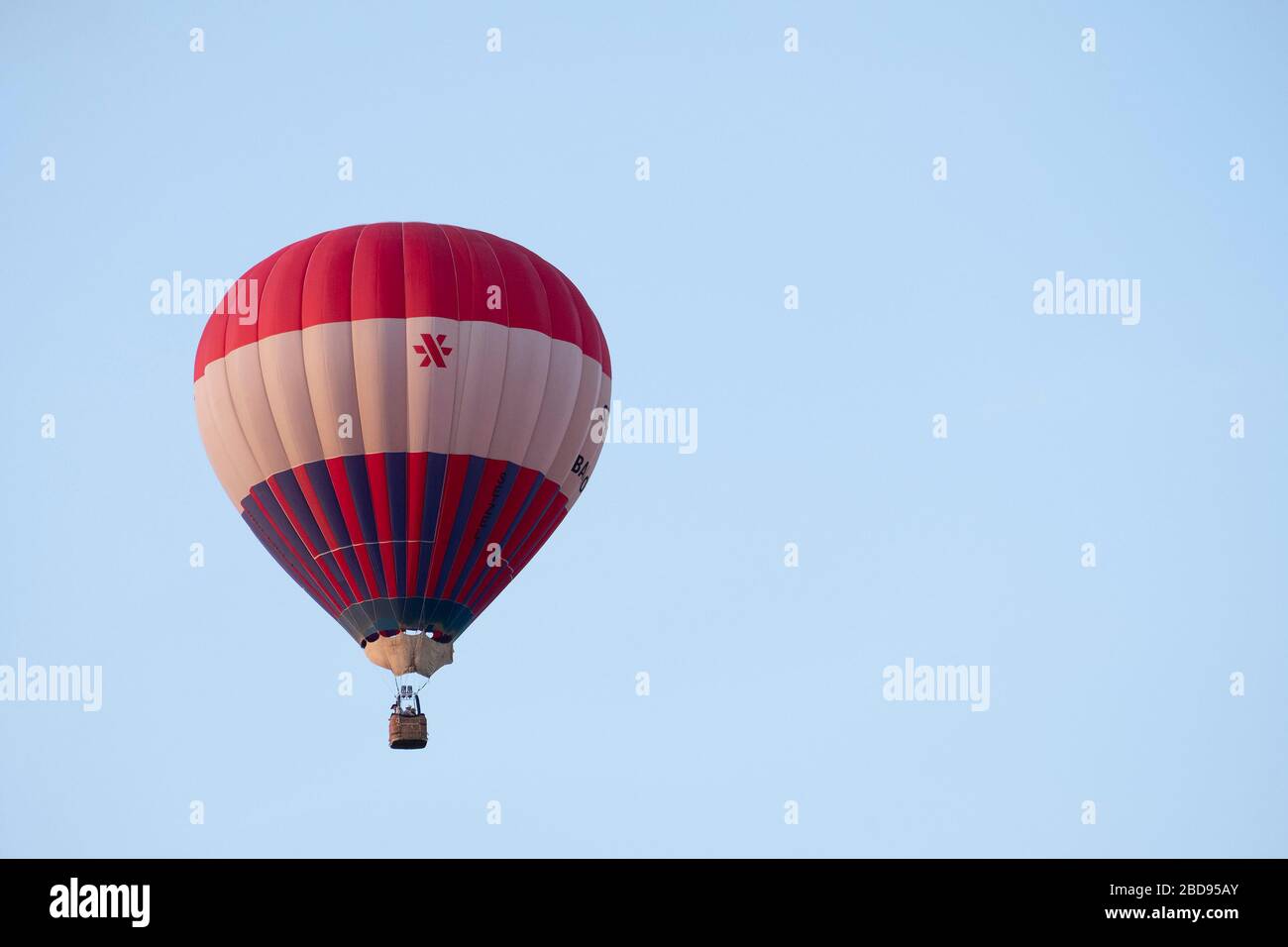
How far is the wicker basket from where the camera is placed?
42688 mm

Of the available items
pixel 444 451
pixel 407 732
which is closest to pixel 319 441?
pixel 444 451

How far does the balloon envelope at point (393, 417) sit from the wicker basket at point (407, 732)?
3.15ft

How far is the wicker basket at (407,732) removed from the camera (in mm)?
42688

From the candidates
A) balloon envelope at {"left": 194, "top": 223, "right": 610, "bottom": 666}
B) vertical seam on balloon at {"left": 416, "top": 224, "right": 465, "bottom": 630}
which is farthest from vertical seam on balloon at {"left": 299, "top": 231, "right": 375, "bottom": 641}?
vertical seam on balloon at {"left": 416, "top": 224, "right": 465, "bottom": 630}

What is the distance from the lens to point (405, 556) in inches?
1709

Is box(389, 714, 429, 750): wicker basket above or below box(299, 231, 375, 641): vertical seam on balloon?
below

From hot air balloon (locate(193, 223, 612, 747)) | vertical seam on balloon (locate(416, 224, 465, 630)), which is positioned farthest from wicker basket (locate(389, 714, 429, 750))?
vertical seam on balloon (locate(416, 224, 465, 630))

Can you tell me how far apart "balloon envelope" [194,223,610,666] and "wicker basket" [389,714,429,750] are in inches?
37.8

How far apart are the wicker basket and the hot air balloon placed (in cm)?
3

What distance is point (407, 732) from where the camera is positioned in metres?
42.7

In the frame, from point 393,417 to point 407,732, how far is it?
4593mm

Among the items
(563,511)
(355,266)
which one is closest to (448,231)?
(355,266)

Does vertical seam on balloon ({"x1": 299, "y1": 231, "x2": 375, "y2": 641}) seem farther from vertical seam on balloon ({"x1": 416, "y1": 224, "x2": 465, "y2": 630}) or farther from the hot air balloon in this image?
vertical seam on balloon ({"x1": 416, "y1": 224, "x2": 465, "y2": 630})

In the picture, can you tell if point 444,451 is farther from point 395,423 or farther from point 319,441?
point 319,441
